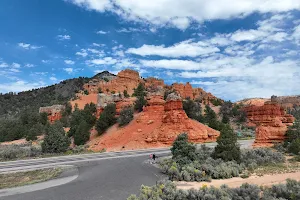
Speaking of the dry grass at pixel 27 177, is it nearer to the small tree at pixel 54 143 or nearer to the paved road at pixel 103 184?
the paved road at pixel 103 184

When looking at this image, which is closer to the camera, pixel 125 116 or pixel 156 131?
pixel 156 131

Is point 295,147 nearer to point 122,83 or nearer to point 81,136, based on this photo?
point 81,136

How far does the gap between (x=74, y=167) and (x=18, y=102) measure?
10197cm

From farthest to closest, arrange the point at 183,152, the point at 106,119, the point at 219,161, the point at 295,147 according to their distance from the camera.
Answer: the point at 106,119 < the point at 295,147 < the point at 183,152 < the point at 219,161

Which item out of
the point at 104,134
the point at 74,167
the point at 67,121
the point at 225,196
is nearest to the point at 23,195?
the point at 74,167

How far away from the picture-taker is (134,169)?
19375 millimetres

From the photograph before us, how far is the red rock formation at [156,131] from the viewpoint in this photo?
3797 centimetres

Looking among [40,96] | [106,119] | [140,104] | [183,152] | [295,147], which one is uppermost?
[40,96]

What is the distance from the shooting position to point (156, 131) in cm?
3925

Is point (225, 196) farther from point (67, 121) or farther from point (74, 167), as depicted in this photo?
point (67, 121)

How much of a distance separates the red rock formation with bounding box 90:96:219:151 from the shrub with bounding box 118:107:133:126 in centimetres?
138

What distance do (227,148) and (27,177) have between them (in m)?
16.1

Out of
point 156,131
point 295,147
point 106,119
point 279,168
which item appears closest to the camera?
point 279,168

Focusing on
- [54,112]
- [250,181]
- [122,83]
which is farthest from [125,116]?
[122,83]
